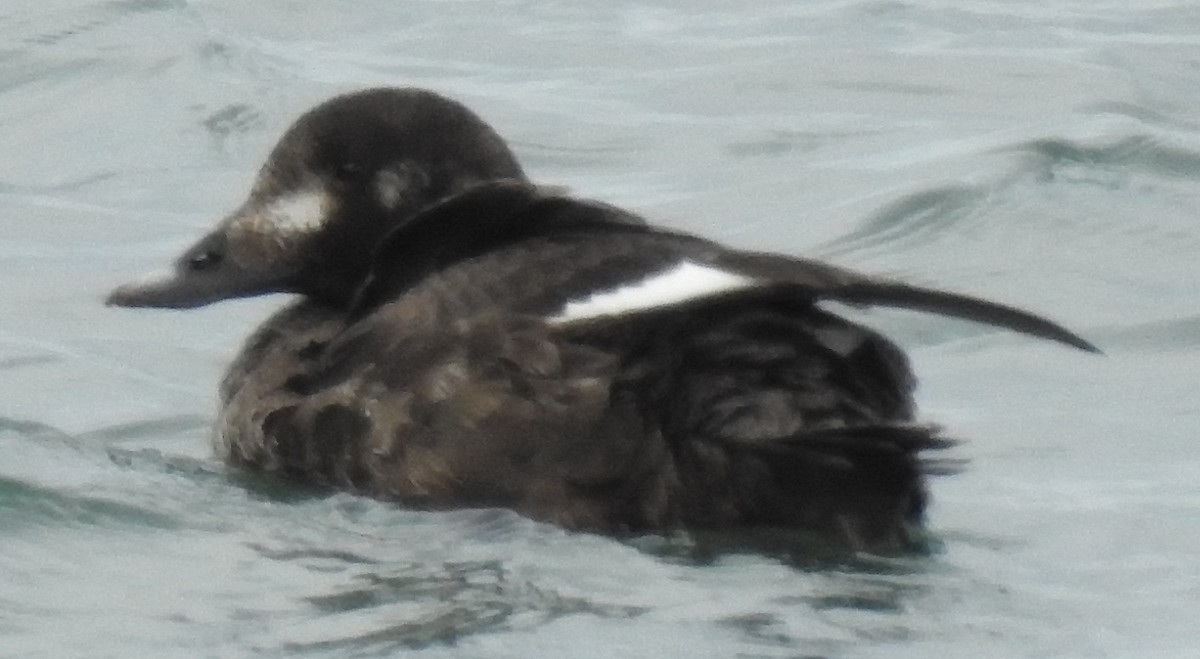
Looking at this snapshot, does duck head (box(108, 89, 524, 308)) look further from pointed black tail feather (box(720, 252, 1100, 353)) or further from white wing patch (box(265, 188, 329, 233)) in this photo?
pointed black tail feather (box(720, 252, 1100, 353))

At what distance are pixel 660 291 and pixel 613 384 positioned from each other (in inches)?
7.5

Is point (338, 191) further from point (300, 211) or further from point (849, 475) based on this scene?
point (849, 475)

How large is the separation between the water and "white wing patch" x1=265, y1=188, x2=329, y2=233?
56cm

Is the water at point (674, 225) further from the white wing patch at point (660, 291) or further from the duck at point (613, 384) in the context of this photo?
the white wing patch at point (660, 291)

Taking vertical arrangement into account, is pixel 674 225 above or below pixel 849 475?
below

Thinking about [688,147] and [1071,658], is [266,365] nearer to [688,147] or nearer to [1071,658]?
[1071,658]

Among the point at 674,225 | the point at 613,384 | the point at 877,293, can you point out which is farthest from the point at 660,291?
the point at 674,225

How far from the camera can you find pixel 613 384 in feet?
16.8

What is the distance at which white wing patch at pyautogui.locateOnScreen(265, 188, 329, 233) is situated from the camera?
20.0ft

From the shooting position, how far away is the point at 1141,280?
809 centimetres

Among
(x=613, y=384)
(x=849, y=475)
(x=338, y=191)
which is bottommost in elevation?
(x=849, y=475)

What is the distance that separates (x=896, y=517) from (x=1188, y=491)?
108cm

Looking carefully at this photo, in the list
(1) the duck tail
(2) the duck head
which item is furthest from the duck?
(2) the duck head

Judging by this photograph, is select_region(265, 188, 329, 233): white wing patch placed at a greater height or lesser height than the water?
greater
